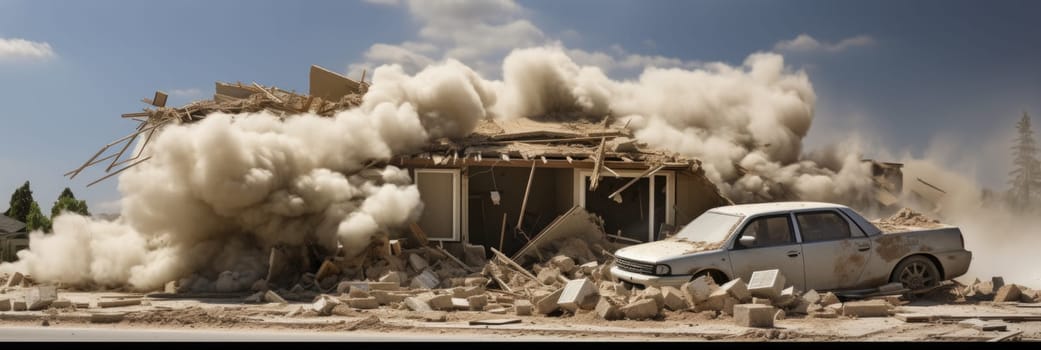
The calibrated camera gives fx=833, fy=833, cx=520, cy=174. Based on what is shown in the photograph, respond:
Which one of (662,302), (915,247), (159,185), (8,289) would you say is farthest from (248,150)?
(915,247)

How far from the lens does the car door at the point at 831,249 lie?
1062cm

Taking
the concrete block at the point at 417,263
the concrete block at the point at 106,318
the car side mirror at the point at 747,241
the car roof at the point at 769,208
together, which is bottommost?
the concrete block at the point at 106,318

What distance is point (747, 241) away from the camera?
10.4 meters

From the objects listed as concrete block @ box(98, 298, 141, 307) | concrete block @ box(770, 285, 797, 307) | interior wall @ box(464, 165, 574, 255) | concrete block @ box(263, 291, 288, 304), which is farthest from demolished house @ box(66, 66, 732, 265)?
concrete block @ box(770, 285, 797, 307)

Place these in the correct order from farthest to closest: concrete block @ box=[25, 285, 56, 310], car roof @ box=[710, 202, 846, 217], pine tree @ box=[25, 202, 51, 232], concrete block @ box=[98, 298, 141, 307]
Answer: pine tree @ box=[25, 202, 51, 232], concrete block @ box=[98, 298, 141, 307], concrete block @ box=[25, 285, 56, 310], car roof @ box=[710, 202, 846, 217]

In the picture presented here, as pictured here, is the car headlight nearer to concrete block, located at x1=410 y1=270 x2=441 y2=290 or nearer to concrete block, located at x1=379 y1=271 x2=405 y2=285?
concrete block, located at x1=410 y1=270 x2=441 y2=290

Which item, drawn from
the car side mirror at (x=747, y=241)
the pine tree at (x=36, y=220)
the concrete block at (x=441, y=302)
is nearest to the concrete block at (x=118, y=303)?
the concrete block at (x=441, y=302)

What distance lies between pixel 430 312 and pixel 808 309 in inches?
178

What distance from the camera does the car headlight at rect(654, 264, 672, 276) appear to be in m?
10.3

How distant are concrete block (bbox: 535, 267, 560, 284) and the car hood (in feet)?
6.24

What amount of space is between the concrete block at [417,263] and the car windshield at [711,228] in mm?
4603

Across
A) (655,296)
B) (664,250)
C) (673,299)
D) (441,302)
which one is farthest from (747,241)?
(441,302)

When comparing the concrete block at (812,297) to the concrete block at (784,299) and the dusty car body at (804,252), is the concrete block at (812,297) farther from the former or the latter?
the dusty car body at (804,252)

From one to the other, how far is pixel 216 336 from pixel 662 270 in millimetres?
5235
